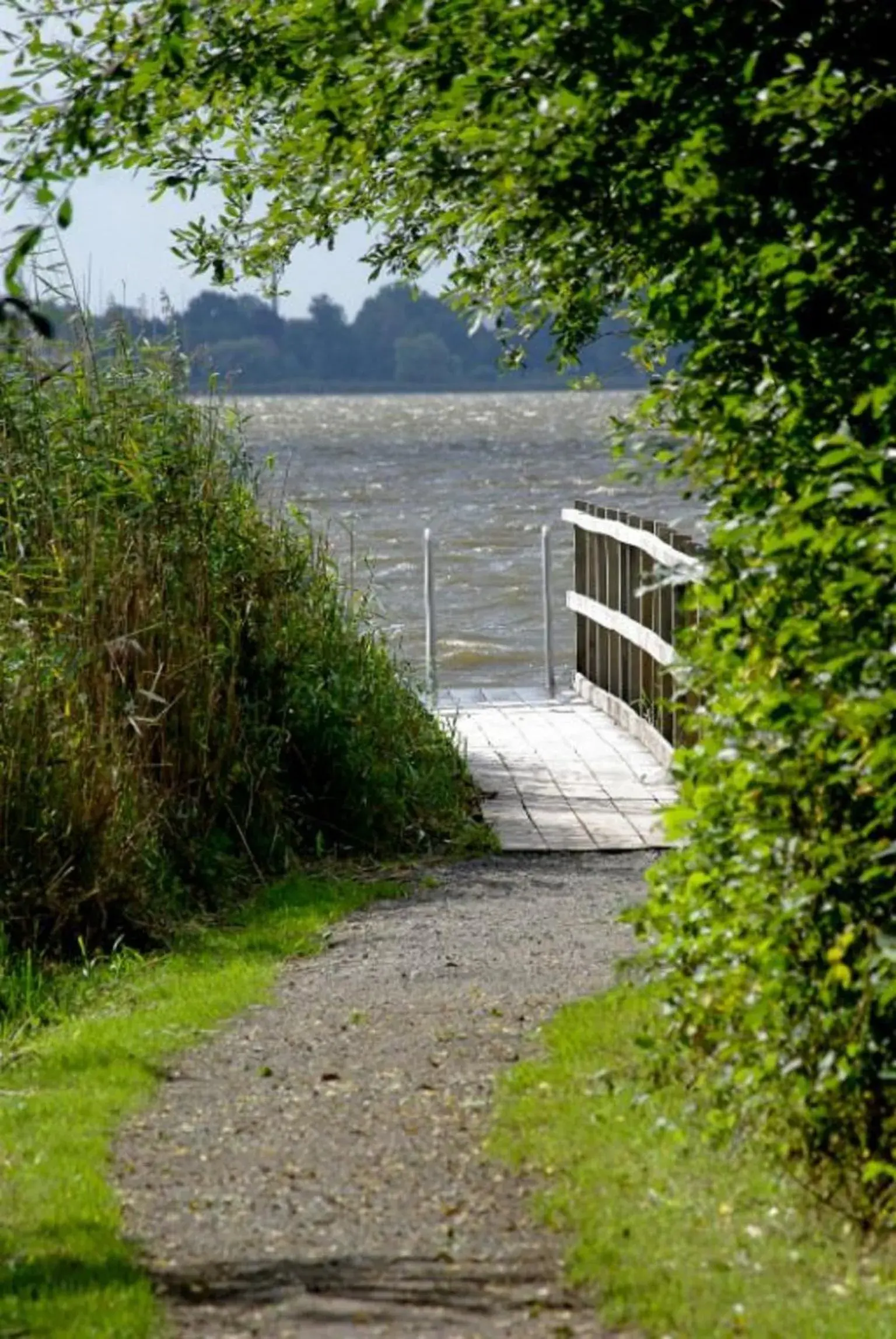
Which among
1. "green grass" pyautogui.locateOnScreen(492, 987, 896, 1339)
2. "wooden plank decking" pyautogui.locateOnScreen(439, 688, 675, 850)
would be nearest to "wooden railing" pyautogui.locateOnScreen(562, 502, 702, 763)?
"wooden plank decking" pyautogui.locateOnScreen(439, 688, 675, 850)

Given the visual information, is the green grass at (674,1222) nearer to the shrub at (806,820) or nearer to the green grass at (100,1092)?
the shrub at (806,820)

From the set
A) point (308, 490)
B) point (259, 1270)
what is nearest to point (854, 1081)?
point (259, 1270)

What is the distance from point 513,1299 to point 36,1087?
2424 mm

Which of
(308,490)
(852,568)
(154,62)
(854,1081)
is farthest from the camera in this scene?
(308,490)

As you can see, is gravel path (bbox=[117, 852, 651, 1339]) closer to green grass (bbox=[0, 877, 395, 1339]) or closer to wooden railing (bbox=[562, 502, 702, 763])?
green grass (bbox=[0, 877, 395, 1339])

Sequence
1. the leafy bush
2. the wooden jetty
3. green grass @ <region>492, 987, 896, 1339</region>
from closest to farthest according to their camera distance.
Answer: green grass @ <region>492, 987, 896, 1339</region>
the leafy bush
the wooden jetty

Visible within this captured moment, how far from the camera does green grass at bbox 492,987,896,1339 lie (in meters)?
4.62

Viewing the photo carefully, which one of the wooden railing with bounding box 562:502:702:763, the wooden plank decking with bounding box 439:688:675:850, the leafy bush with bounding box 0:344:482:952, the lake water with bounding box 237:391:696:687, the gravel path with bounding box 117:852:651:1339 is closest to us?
the gravel path with bounding box 117:852:651:1339

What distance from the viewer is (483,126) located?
5.60 metres

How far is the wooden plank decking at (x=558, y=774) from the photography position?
1080 cm

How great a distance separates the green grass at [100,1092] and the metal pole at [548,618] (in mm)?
6467

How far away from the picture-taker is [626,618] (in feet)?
45.0

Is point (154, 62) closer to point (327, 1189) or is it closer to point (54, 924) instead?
point (327, 1189)

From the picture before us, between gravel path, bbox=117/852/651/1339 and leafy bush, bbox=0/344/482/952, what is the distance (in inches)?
38.3
